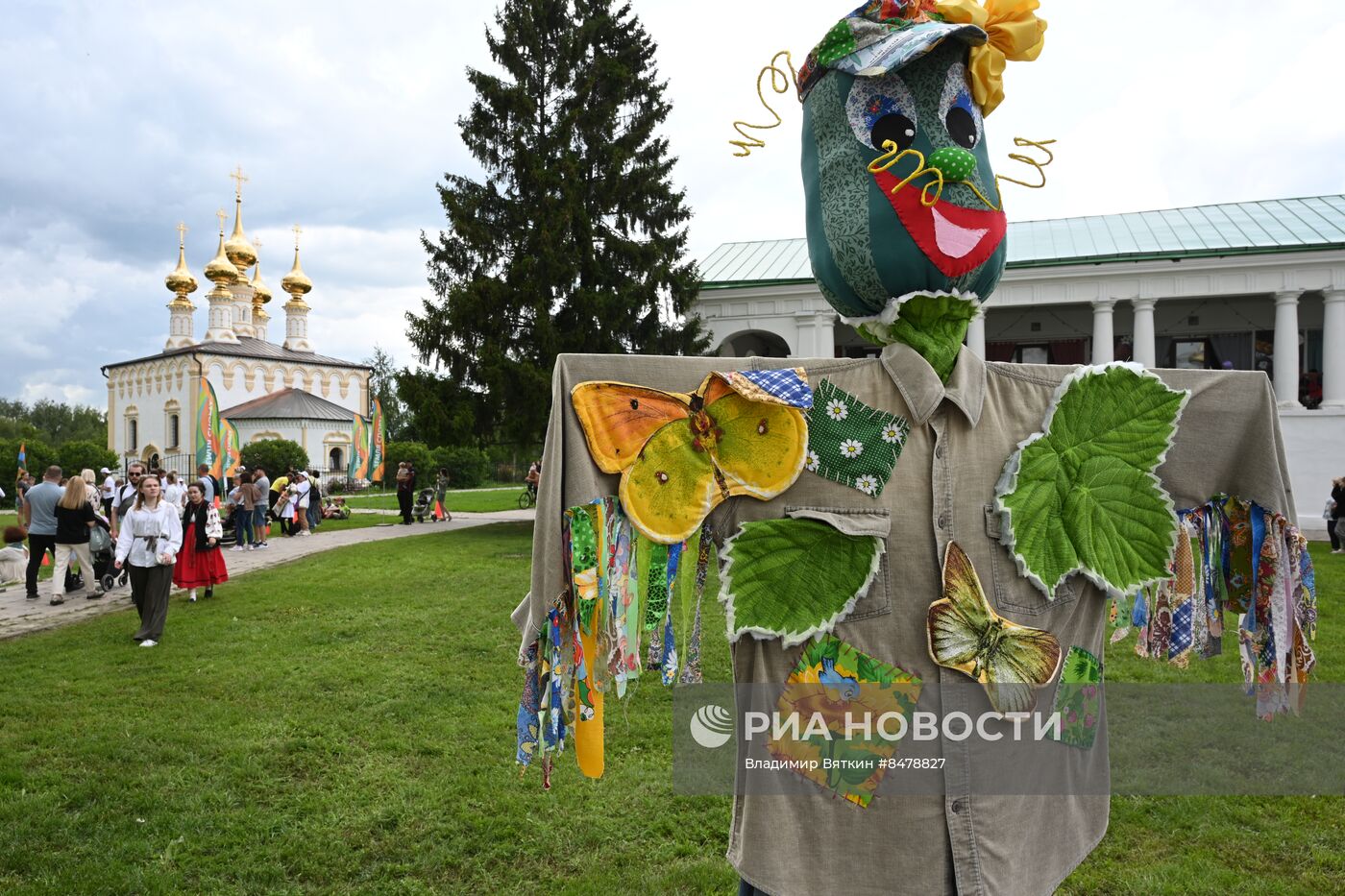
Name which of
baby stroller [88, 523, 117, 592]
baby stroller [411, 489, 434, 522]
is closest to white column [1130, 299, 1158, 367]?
baby stroller [411, 489, 434, 522]

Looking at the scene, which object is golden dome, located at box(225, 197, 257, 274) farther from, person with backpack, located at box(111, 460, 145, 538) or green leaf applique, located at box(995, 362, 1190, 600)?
green leaf applique, located at box(995, 362, 1190, 600)

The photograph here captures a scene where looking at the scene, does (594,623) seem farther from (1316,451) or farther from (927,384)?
(1316,451)

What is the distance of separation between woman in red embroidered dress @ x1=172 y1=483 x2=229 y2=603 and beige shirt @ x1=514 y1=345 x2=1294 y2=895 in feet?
32.8

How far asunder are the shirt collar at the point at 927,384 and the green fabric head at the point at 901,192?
9 cm

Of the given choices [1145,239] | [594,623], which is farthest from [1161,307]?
[594,623]

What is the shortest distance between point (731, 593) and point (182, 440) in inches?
2081

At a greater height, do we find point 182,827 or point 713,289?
point 713,289

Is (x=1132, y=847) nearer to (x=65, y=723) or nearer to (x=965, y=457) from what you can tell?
(x=965, y=457)

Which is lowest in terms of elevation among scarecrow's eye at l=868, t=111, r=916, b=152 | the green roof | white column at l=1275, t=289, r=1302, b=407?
scarecrow's eye at l=868, t=111, r=916, b=152

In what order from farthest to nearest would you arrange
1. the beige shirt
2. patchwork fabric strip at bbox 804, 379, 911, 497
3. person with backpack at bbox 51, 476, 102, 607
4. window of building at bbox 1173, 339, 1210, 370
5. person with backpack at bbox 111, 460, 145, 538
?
1. window of building at bbox 1173, 339, 1210, 370
2. person with backpack at bbox 111, 460, 145, 538
3. person with backpack at bbox 51, 476, 102, 607
4. patchwork fabric strip at bbox 804, 379, 911, 497
5. the beige shirt

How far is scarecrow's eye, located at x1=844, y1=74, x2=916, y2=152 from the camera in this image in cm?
208

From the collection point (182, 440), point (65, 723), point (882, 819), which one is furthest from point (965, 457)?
point (182, 440)

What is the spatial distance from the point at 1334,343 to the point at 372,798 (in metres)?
20.3

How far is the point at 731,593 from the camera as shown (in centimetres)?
198
